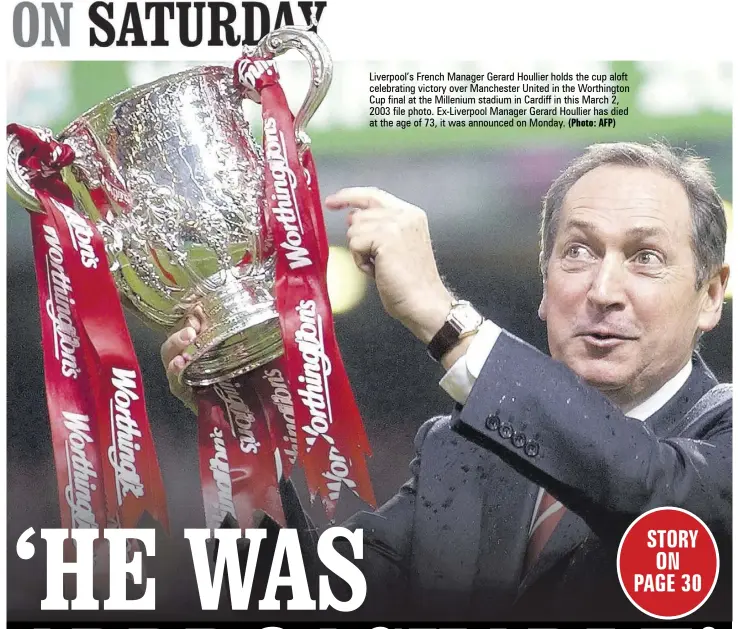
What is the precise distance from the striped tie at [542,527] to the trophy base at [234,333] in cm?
69

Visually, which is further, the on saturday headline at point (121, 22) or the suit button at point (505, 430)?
the on saturday headline at point (121, 22)

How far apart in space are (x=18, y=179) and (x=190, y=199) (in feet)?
1.35

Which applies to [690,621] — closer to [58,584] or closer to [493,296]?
[493,296]

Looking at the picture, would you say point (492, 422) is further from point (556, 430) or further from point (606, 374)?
point (606, 374)

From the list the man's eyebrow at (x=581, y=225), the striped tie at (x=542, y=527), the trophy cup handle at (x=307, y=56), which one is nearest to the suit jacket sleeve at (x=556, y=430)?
the striped tie at (x=542, y=527)

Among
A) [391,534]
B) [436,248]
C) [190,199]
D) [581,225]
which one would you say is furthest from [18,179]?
[581,225]

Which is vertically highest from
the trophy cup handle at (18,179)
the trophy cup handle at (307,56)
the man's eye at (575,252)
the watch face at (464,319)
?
the trophy cup handle at (307,56)

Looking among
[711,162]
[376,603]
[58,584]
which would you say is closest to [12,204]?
[58,584]

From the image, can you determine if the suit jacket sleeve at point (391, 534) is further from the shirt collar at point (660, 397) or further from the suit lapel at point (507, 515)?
the shirt collar at point (660, 397)

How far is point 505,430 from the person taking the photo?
6.09 ft

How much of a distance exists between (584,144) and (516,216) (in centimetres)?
23

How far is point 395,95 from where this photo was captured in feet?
7.57

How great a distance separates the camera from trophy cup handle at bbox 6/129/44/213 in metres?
2.27

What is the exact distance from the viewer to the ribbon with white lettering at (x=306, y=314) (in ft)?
7.44
